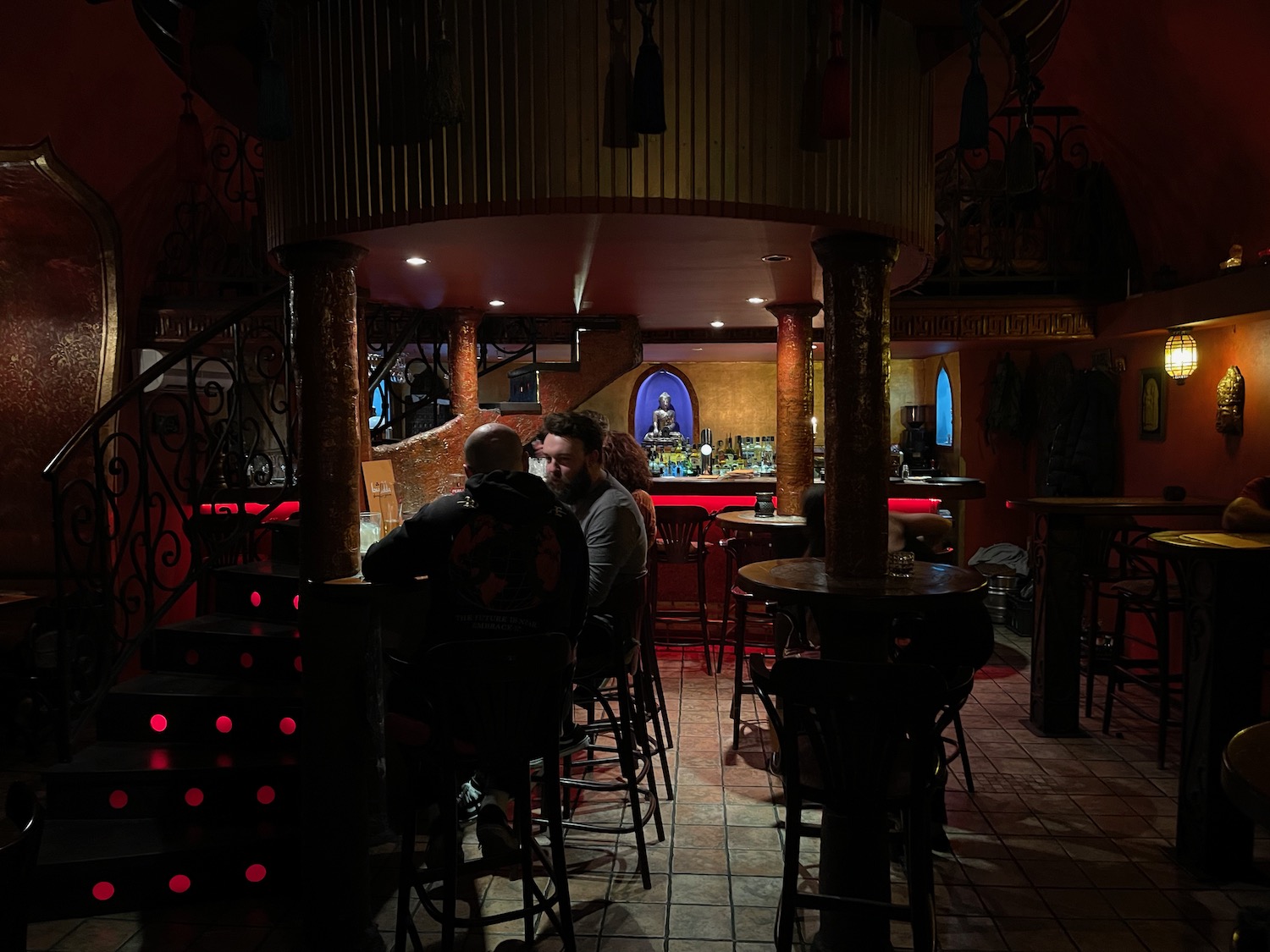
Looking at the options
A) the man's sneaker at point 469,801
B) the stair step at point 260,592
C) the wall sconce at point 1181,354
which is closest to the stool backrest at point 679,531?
the stair step at point 260,592

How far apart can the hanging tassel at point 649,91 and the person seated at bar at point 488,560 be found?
4.04 ft

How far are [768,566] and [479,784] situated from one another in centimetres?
162

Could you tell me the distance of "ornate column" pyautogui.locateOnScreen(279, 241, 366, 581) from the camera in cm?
316

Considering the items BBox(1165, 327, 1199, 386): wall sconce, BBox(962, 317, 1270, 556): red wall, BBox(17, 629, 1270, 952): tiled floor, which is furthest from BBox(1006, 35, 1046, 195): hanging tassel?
BBox(1165, 327, 1199, 386): wall sconce

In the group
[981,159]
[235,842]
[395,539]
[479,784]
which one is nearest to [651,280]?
[395,539]

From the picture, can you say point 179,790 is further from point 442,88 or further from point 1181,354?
point 1181,354

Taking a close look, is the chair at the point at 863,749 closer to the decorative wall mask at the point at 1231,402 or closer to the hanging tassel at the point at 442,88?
the hanging tassel at the point at 442,88

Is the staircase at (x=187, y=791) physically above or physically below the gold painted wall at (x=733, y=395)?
below

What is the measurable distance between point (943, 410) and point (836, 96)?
9.17 meters

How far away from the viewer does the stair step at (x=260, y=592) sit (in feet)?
14.4

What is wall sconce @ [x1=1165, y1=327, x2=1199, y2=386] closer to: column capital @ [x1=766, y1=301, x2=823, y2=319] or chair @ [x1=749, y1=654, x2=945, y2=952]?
column capital @ [x1=766, y1=301, x2=823, y2=319]

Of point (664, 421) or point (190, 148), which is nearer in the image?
point (190, 148)

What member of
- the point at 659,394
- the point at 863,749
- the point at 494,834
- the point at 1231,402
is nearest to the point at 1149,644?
the point at 1231,402

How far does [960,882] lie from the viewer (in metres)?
3.67
